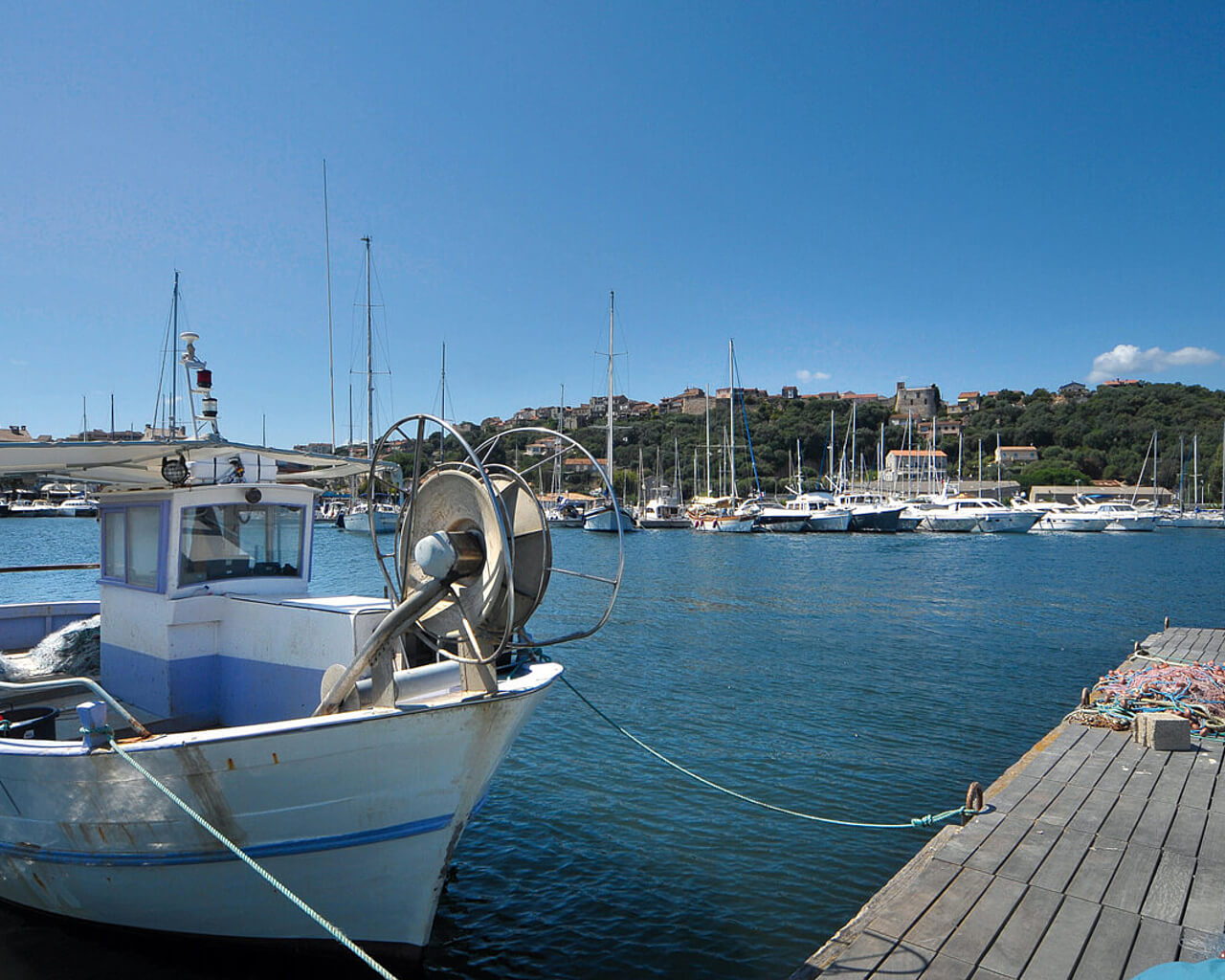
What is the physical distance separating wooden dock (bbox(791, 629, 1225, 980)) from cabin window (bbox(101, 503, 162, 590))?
630 centimetres

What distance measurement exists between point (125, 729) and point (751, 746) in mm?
8010

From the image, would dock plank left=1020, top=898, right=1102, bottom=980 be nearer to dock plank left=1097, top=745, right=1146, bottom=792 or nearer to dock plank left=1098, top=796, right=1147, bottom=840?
dock plank left=1098, top=796, right=1147, bottom=840

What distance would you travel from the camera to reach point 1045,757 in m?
8.61

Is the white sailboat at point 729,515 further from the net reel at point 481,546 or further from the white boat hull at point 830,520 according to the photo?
the net reel at point 481,546

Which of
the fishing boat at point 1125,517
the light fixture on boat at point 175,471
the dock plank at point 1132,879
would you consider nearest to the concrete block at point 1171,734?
the dock plank at point 1132,879

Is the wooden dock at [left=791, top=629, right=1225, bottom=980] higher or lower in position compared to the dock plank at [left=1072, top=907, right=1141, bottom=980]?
lower

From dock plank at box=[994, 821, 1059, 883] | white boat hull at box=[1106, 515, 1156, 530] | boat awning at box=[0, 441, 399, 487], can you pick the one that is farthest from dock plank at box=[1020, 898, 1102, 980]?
white boat hull at box=[1106, 515, 1156, 530]

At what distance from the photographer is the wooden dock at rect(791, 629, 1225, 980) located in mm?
4766

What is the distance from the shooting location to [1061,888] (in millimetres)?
5617

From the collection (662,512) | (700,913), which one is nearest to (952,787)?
(700,913)

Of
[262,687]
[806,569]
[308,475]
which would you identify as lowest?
[806,569]

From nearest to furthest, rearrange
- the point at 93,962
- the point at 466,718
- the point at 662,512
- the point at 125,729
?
the point at 466,718
the point at 93,962
the point at 125,729
the point at 662,512

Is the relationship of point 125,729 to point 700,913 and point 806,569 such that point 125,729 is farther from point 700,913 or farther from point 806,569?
point 806,569

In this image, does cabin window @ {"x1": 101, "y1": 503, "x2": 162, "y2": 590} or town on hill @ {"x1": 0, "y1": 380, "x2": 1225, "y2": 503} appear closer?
cabin window @ {"x1": 101, "y1": 503, "x2": 162, "y2": 590}
